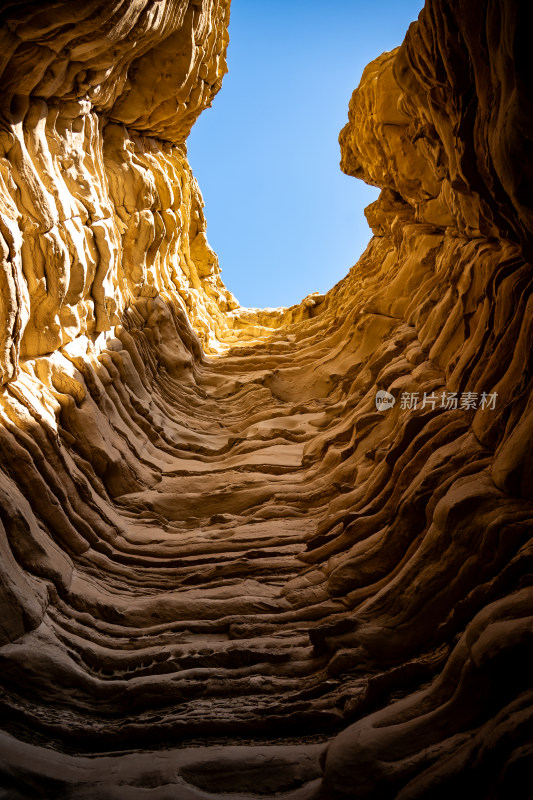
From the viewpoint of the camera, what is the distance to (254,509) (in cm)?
719

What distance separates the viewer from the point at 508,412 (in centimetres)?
470

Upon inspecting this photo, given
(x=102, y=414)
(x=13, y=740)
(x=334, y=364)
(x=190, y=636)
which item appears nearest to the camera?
(x=13, y=740)

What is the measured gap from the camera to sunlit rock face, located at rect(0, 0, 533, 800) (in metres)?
3.34

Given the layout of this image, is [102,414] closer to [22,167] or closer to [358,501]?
[22,167]

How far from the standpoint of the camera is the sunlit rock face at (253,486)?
131 inches

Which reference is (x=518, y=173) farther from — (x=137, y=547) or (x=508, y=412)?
(x=137, y=547)

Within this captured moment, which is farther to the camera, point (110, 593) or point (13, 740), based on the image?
point (110, 593)

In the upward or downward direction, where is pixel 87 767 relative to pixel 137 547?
downward

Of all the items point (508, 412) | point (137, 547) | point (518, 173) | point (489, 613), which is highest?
point (518, 173)

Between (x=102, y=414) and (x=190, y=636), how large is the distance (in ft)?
12.4

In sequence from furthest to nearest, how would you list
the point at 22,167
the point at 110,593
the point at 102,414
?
the point at 102,414 → the point at 22,167 → the point at 110,593

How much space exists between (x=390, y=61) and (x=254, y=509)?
11.5 metres

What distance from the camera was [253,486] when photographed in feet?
25.1

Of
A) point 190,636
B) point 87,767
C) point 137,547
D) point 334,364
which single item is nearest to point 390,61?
point 334,364
